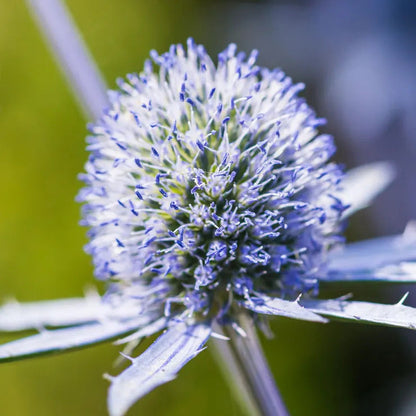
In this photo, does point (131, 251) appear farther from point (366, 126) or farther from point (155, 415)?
point (155, 415)

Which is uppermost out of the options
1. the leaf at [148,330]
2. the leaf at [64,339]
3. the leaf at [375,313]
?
the leaf at [64,339]

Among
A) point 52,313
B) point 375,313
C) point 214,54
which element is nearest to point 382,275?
point 375,313

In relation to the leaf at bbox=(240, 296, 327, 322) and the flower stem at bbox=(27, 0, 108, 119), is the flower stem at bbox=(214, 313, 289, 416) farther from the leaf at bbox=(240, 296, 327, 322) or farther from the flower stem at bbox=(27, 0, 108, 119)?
the flower stem at bbox=(27, 0, 108, 119)

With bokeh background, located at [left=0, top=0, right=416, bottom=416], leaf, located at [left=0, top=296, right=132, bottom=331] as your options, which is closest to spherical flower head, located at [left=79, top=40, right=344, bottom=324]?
leaf, located at [left=0, top=296, right=132, bottom=331]

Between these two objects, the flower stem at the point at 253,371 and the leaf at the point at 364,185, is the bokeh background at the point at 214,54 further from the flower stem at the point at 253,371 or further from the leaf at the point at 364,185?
the flower stem at the point at 253,371

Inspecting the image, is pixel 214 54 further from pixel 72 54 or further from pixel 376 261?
pixel 376 261

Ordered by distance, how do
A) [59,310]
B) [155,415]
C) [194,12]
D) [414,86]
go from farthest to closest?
1. [194,12]
2. [155,415]
3. [414,86]
4. [59,310]

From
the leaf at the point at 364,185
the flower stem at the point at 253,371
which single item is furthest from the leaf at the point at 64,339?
the leaf at the point at 364,185

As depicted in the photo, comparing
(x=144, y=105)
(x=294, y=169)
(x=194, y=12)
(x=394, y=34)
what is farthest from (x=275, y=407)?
(x=194, y=12)
